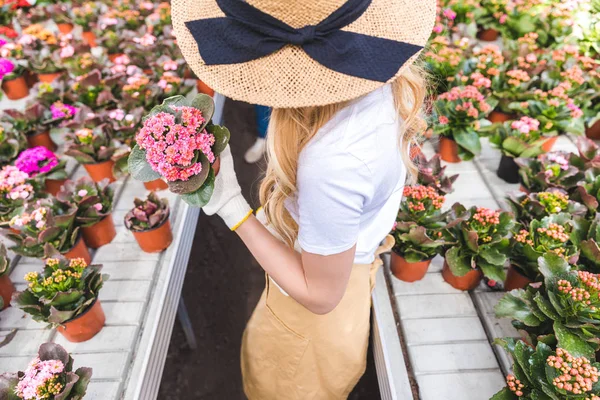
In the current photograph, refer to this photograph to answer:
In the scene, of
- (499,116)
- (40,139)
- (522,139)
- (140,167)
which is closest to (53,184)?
(40,139)

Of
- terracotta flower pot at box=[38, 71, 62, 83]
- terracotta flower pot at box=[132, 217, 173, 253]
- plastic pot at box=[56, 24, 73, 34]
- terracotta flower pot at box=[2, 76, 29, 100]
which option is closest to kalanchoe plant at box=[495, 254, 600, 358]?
terracotta flower pot at box=[132, 217, 173, 253]

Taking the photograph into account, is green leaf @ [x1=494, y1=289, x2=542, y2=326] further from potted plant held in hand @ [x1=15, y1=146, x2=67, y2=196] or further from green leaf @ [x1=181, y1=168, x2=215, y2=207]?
potted plant held in hand @ [x1=15, y1=146, x2=67, y2=196]

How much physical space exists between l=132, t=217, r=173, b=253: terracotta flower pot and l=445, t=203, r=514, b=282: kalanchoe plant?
43.2 inches

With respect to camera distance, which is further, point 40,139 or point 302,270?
point 40,139

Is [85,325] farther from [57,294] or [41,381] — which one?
[41,381]

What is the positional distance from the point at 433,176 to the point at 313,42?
116 centimetres

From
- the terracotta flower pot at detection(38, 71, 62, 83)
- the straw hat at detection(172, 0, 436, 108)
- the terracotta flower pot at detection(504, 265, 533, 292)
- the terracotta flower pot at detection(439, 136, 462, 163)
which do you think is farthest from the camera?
the terracotta flower pot at detection(38, 71, 62, 83)

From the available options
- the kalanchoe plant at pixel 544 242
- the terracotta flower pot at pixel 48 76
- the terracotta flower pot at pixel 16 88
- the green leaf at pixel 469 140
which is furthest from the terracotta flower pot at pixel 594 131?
the terracotta flower pot at pixel 16 88

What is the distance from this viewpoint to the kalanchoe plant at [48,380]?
110cm

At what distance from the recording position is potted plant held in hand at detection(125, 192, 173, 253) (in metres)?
1.64

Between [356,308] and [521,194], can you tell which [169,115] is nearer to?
[356,308]

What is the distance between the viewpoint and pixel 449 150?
2158mm

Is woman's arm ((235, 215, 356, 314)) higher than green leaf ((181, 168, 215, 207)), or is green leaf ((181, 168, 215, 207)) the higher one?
green leaf ((181, 168, 215, 207))

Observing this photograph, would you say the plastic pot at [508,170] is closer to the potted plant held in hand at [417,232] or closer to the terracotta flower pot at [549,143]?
the terracotta flower pot at [549,143]
